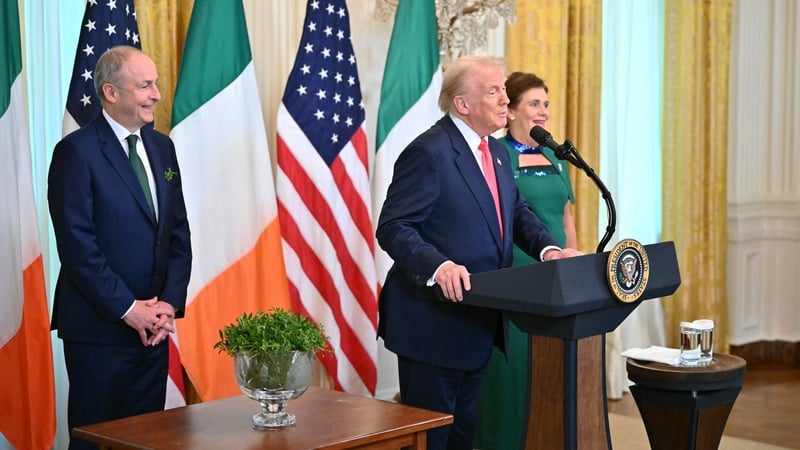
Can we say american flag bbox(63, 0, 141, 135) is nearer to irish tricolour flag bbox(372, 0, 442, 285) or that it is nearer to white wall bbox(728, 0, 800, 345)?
irish tricolour flag bbox(372, 0, 442, 285)

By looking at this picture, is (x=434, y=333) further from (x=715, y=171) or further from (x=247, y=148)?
(x=715, y=171)

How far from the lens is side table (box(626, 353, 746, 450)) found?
386cm

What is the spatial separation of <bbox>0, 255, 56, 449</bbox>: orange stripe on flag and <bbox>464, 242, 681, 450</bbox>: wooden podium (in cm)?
178

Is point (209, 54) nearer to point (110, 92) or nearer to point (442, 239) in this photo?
point (110, 92)

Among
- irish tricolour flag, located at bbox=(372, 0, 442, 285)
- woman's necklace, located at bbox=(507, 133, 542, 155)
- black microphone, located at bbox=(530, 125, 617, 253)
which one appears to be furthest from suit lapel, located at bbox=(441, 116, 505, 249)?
irish tricolour flag, located at bbox=(372, 0, 442, 285)

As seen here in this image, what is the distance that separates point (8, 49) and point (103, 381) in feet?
4.24

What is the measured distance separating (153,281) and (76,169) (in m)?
0.42

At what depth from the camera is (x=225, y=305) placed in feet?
14.4

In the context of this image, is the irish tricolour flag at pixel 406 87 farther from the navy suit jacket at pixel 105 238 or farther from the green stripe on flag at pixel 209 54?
the navy suit jacket at pixel 105 238

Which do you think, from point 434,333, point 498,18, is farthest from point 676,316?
point 434,333

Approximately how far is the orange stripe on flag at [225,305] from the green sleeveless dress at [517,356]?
953 millimetres

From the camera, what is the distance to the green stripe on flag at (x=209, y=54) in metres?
4.28

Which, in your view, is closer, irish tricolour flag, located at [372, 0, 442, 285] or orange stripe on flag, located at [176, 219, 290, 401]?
orange stripe on flag, located at [176, 219, 290, 401]

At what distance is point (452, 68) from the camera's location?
133 inches
